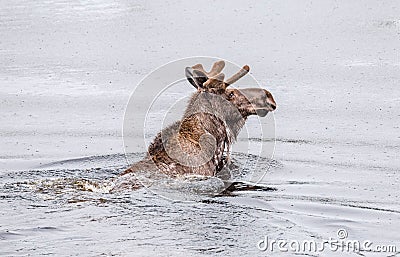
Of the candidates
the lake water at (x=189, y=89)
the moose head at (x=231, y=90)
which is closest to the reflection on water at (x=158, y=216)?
the lake water at (x=189, y=89)

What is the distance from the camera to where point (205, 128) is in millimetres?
9984

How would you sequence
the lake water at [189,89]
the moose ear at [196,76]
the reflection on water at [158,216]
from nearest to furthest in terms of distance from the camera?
the reflection on water at [158,216] < the lake water at [189,89] < the moose ear at [196,76]

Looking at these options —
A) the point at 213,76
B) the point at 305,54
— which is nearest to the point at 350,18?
the point at 305,54

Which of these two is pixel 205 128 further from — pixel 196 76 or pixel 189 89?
pixel 189 89

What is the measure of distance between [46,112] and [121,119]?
44.9 inches

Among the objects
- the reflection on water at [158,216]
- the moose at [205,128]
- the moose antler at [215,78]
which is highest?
the moose antler at [215,78]

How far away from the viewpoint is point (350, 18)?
17.6 metres

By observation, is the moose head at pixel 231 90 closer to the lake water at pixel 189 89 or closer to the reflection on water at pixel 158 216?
the lake water at pixel 189 89

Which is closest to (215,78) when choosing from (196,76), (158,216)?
(196,76)

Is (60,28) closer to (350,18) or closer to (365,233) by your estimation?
(350,18)

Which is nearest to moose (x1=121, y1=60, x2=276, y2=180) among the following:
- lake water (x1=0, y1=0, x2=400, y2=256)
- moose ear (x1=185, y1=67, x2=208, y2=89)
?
moose ear (x1=185, y1=67, x2=208, y2=89)

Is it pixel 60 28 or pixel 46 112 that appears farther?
pixel 60 28

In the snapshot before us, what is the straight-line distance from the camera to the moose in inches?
367

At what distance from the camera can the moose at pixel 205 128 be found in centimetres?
932
